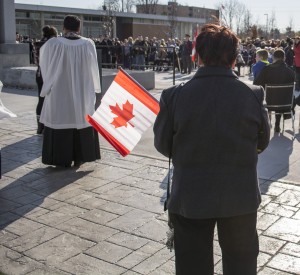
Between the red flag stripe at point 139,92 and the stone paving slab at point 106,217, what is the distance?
112 centimetres

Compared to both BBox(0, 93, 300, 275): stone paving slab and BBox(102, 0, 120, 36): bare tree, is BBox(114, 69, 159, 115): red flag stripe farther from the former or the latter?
BBox(102, 0, 120, 36): bare tree

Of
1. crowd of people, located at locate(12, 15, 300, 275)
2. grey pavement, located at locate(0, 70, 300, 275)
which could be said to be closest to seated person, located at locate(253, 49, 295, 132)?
grey pavement, located at locate(0, 70, 300, 275)

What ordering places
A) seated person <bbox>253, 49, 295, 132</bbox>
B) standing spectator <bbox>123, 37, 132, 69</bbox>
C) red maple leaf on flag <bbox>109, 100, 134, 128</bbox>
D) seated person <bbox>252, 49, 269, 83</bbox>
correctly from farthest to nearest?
standing spectator <bbox>123, 37, 132, 69</bbox> < seated person <bbox>252, 49, 269, 83</bbox> < seated person <bbox>253, 49, 295, 132</bbox> < red maple leaf on flag <bbox>109, 100, 134, 128</bbox>

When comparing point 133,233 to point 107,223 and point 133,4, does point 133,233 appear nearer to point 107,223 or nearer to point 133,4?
point 107,223

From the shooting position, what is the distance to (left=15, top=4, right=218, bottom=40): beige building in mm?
49688

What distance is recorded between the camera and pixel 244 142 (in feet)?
8.13

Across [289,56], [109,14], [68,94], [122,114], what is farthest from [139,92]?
[109,14]

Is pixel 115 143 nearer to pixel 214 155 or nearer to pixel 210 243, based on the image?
pixel 210 243

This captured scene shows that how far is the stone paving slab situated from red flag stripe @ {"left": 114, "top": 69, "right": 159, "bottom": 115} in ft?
3.67

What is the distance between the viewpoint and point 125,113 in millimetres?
5125

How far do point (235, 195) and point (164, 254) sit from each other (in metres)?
1.70

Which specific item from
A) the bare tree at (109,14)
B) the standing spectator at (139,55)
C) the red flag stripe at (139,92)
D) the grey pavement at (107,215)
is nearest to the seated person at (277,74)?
the grey pavement at (107,215)

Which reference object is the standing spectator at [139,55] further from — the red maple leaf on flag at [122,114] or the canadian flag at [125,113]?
the red maple leaf on flag at [122,114]

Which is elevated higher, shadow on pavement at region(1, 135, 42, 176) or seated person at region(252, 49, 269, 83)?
seated person at region(252, 49, 269, 83)
